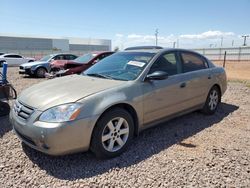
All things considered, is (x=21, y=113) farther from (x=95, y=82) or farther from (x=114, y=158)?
(x=114, y=158)

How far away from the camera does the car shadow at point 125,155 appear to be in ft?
9.62

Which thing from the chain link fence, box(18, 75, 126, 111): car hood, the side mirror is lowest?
box(18, 75, 126, 111): car hood

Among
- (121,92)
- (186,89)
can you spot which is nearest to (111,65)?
(121,92)

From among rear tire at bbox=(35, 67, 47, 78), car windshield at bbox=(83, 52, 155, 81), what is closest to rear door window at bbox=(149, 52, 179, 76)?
car windshield at bbox=(83, 52, 155, 81)

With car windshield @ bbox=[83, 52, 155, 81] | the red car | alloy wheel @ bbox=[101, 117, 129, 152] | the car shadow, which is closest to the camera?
the car shadow

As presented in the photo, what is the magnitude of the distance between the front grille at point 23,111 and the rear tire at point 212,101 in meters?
3.61

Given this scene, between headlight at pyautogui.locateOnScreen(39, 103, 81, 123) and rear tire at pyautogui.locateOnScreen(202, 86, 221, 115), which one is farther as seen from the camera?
rear tire at pyautogui.locateOnScreen(202, 86, 221, 115)

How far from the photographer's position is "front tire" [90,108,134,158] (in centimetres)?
300

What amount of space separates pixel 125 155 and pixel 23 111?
153 cm

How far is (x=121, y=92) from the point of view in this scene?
3236 millimetres

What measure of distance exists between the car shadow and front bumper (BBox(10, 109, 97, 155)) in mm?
280

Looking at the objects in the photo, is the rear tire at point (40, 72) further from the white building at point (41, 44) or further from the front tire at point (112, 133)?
the white building at point (41, 44)

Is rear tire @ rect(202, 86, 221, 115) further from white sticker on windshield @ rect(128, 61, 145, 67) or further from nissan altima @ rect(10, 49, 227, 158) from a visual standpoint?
white sticker on windshield @ rect(128, 61, 145, 67)

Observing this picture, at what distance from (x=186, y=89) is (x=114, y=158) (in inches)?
76.5
